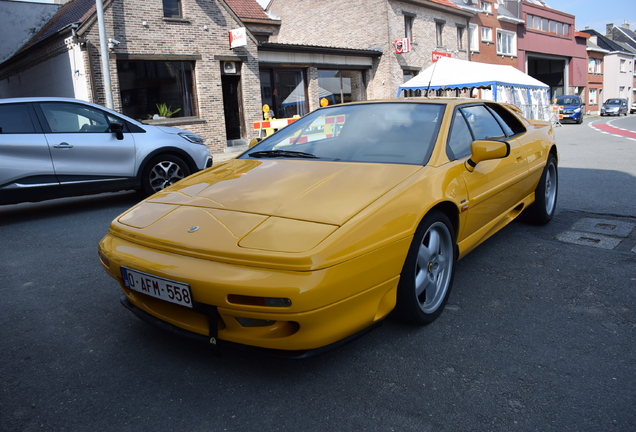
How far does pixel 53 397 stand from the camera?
231 centimetres

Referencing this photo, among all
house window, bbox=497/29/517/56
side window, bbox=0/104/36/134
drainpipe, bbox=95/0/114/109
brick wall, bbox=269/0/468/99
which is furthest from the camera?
house window, bbox=497/29/517/56

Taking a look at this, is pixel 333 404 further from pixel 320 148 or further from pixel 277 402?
pixel 320 148

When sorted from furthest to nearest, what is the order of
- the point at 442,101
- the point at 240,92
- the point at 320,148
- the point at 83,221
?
the point at 240,92 < the point at 83,221 < the point at 442,101 < the point at 320,148

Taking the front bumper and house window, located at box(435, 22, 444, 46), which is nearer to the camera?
the front bumper

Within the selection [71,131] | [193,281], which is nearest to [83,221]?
[71,131]

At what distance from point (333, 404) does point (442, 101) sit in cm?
242

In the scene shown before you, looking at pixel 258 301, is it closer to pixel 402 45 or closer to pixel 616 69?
pixel 402 45

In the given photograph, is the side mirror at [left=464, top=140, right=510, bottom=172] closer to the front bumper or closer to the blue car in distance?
the front bumper

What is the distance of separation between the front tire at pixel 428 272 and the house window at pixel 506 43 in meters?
35.5

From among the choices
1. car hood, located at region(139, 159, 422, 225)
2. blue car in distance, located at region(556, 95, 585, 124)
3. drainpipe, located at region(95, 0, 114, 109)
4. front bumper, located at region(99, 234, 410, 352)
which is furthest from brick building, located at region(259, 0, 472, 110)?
front bumper, located at region(99, 234, 410, 352)

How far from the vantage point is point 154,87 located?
16.0 m

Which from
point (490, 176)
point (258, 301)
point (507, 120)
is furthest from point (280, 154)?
point (507, 120)

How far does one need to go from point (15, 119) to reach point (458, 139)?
18.1 feet

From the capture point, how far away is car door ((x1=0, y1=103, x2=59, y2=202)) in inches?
238
